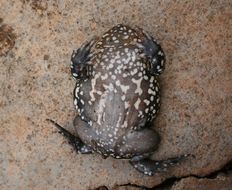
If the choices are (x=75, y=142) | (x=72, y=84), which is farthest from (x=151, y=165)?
(x=72, y=84)

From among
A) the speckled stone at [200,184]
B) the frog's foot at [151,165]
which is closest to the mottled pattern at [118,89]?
the frog's foot at [151,165]

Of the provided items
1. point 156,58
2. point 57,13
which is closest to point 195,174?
point 156,58

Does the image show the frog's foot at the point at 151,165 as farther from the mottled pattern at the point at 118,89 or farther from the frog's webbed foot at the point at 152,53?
the frog's webbed foot at the point at 152,53

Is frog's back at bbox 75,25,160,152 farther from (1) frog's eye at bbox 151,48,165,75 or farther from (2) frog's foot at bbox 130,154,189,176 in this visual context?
(2) frog's foot at bbox 130,154,189,176

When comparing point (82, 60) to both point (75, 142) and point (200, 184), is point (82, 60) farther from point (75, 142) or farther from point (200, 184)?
point (200, 184)

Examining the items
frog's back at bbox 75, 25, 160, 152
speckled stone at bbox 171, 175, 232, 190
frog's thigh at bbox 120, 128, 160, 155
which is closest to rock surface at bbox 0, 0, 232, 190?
speckled stone at bbox 171, 175, 232, 190
